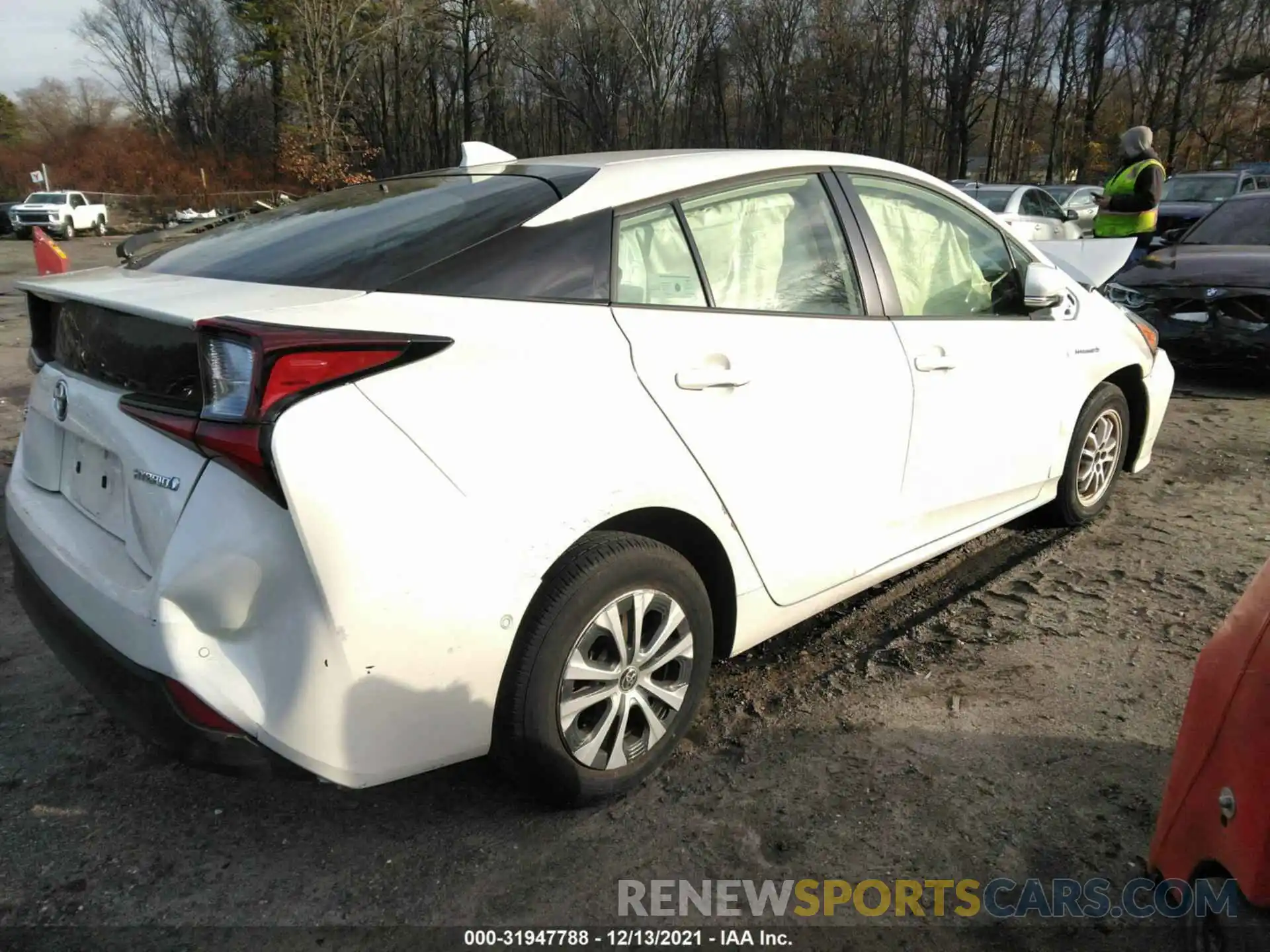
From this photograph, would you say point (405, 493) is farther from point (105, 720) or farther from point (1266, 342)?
point (1266, 342)

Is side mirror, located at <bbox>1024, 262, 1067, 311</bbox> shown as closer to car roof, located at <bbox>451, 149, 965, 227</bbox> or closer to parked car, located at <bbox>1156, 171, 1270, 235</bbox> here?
car roof, located at <bbox>451, 149, 965, 227</bbox>

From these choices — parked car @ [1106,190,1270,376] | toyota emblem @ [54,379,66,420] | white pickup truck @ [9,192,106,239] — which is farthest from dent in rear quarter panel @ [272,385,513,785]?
white pickup truck @ [9,192,106,239]

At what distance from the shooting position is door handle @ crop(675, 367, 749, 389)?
2.35m

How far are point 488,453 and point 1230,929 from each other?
1602 millimetres

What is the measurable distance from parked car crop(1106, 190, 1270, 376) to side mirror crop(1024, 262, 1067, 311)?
166 inches

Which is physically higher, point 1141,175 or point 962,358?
point 1141,175

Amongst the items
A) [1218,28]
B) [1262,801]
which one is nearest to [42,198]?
[1262,801]

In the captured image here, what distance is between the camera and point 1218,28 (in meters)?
40.3

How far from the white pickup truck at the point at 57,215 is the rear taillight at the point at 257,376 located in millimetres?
38113

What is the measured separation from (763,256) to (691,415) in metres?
0.70

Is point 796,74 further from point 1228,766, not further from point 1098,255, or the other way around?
point 1228,766

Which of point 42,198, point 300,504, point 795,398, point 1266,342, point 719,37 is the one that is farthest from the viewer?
point 719,37

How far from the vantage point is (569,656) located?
2186mm

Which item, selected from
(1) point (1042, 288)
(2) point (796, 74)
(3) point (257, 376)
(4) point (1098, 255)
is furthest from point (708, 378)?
(2) point (796, 74)
